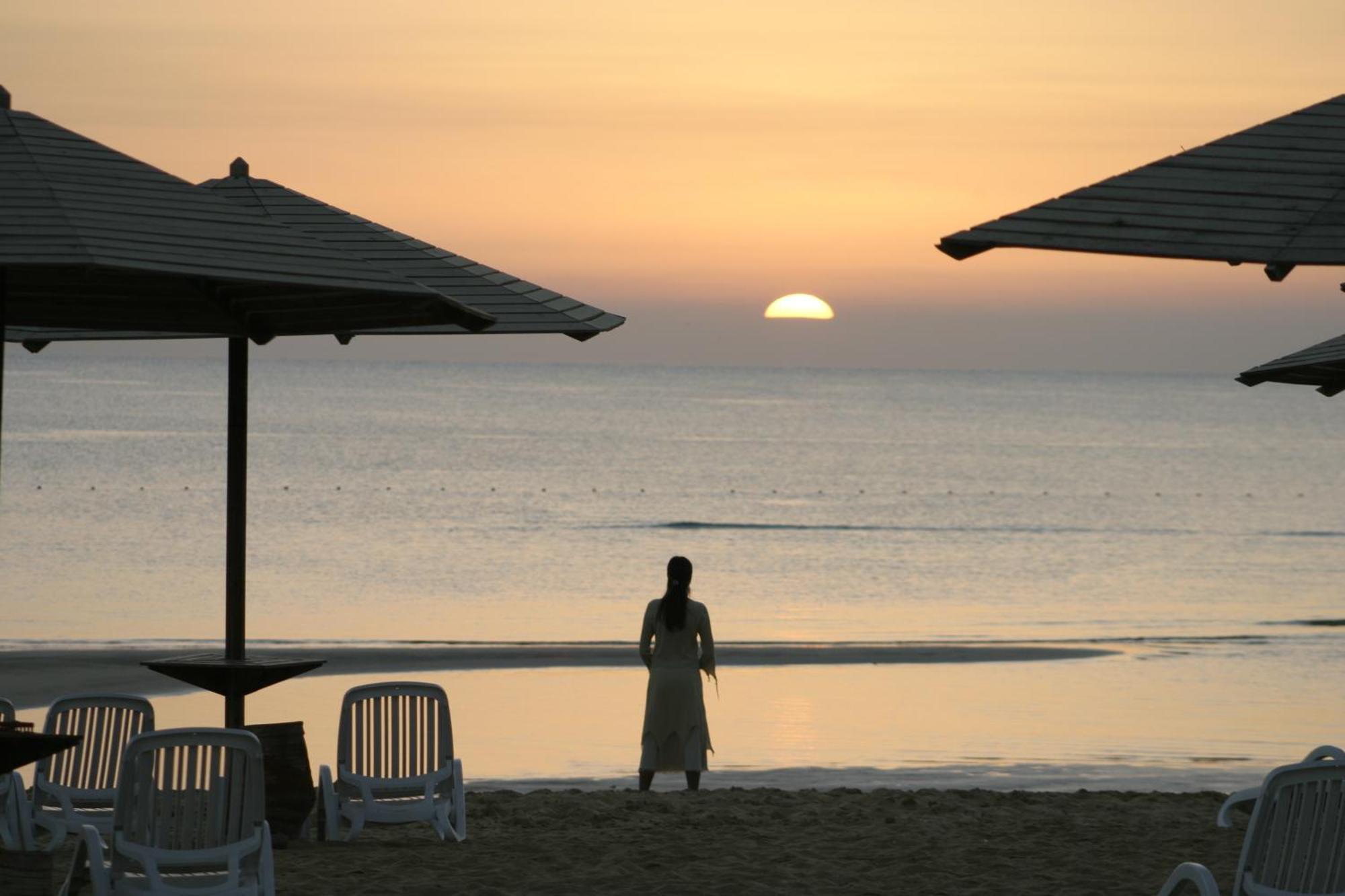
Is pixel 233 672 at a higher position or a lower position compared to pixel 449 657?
higher

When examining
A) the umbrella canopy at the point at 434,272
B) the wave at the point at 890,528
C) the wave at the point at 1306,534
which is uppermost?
the umbrella canopy at the point at 434,272

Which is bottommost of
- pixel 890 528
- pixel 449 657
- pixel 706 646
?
pixel 449 657

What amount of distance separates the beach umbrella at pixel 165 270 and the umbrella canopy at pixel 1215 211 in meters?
2.27

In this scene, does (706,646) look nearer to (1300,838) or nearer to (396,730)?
(396,730)

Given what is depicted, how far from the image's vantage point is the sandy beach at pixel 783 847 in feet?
25.3

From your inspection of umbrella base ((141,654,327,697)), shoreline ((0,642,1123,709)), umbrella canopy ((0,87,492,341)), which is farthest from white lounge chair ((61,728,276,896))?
shoreline ((0,642,1123,709))

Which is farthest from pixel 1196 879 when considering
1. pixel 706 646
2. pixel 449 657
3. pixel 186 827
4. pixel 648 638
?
pixel 449 657

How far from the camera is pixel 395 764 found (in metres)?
8.57

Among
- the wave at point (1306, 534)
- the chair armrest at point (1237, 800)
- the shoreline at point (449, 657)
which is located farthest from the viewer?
the wave at point (1306, 534)

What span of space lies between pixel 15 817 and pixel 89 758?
40 centimetres

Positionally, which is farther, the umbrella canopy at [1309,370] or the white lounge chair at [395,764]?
the white lounge chair at [395,764]

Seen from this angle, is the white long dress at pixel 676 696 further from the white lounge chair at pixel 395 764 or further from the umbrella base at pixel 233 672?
the umbrella base at pixel 233 672

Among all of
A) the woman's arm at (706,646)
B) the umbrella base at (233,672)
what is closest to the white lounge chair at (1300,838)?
the umbrella base at (233,672)

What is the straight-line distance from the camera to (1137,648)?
22422mm
